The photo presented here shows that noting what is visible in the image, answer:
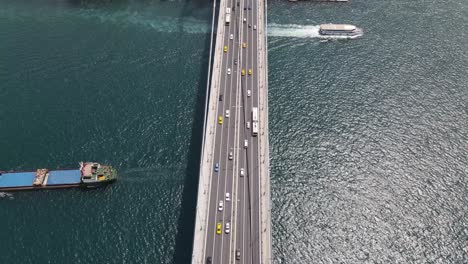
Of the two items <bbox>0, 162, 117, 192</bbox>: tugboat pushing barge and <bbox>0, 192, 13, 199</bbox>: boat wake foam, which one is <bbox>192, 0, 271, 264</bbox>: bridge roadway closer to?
<bbox>0, 162, 117, 192</bbox>: tugboat pushing barge

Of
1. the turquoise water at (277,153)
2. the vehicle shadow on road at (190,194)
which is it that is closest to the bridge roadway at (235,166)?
the vehicle shadow on road at (190,194)

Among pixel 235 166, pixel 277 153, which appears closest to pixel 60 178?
pixel 235 166

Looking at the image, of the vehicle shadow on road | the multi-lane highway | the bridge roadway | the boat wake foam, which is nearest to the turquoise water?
the vehicle shadow on road

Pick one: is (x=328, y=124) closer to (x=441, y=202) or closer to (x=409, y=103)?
(x=409, y=103)

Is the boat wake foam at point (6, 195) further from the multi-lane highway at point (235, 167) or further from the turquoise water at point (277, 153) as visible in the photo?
the multi-lane highway at point (235, 167)

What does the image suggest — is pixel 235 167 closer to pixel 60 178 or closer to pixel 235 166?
pixel 235 166

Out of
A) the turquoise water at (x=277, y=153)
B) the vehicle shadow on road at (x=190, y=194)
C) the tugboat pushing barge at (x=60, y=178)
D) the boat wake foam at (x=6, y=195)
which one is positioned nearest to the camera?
the vehicle shadow on road at (x=190, y=194)

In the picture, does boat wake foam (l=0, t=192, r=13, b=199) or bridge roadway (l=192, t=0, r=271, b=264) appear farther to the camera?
boat wake foam (l=0, t=192, r=13, b=199)
